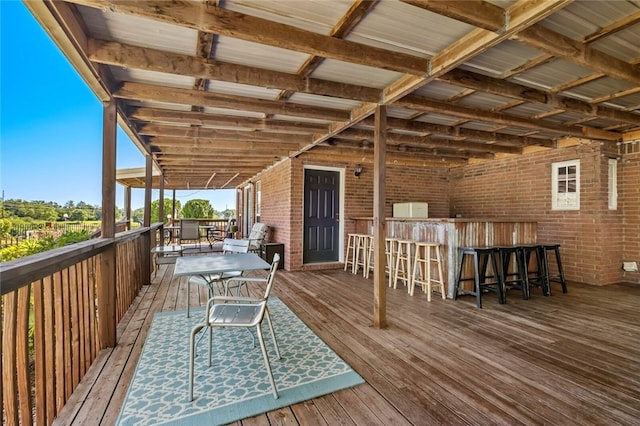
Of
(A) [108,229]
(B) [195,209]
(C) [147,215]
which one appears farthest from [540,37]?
(B) [195,209]

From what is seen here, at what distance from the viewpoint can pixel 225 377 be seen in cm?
222

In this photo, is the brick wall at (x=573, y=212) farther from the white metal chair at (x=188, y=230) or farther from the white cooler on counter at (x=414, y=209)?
the white metal chair at (x=188, y=230)

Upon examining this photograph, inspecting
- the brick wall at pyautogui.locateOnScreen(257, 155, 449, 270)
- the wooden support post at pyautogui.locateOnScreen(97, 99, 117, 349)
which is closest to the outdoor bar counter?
the brick wall at pyautogui.locateOnScreen(257, 155, 449, 270)

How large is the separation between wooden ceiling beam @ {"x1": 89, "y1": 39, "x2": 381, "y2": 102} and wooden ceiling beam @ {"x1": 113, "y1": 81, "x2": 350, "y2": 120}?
2.16 ft

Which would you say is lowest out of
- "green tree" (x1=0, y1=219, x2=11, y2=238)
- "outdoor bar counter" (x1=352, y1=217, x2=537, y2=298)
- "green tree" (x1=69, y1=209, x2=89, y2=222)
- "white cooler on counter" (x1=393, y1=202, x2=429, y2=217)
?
"outdoor bar counter" (x1=352, y1=217, x2=537, y2=298)

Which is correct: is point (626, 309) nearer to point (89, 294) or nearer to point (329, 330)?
point (329, 330)

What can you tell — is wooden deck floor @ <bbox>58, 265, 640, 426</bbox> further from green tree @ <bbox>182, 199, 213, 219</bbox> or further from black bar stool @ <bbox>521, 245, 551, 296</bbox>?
green tree @ <bbox>182, 199, 213, 219</bbox>

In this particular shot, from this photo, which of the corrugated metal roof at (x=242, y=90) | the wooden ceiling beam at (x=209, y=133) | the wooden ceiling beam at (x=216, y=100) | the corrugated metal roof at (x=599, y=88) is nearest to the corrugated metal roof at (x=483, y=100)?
the corrugated metal roof at (x=599, y=88)

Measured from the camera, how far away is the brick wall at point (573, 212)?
4.98 m

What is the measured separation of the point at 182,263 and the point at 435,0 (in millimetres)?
2902

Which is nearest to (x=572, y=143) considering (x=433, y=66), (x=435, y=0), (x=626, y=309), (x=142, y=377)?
(x=626, y=309)

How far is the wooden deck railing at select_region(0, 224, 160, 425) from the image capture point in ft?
4.73

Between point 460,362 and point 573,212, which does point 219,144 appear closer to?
point 460,362

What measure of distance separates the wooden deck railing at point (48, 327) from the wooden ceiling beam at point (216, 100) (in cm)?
140
